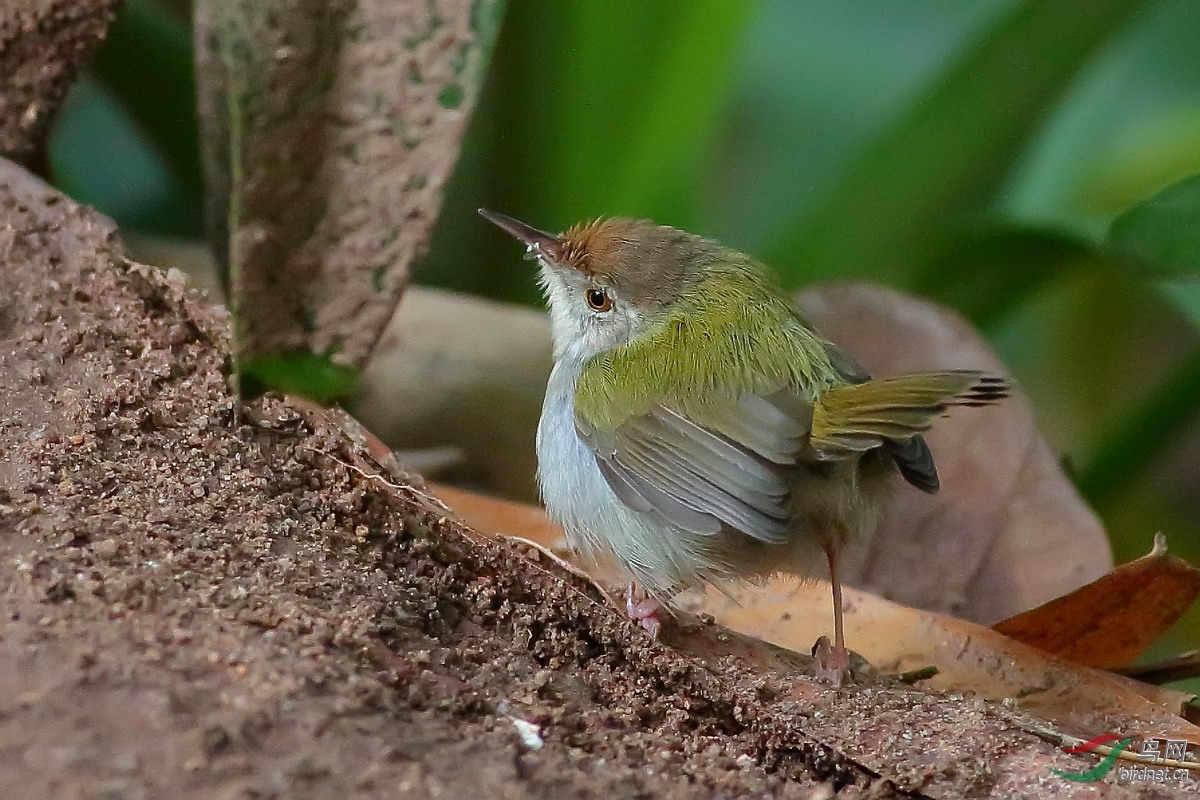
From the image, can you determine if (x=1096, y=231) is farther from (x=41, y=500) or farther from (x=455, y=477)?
(x=41, y=500)

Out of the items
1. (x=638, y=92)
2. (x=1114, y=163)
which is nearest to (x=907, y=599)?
(x=638, y=92)

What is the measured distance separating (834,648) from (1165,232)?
113 centimetres

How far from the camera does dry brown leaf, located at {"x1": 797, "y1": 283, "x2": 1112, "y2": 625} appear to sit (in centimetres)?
244

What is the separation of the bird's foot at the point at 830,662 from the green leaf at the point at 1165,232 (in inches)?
41.4

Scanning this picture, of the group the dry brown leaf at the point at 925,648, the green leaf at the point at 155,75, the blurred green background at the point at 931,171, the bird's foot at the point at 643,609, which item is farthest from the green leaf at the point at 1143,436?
the green leaf at the point at 155,75

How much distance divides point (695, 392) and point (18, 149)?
61.4 inches

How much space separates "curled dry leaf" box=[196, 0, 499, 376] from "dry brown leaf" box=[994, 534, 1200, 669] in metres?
1.46

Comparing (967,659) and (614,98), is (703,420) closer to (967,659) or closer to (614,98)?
(967,659)

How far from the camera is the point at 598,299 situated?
2.45 m

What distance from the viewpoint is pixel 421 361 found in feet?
9.46

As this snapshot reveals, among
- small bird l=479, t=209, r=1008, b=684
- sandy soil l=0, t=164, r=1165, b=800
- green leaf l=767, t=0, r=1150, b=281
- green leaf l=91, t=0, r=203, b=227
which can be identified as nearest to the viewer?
sandy soil l=0, t=164, r=1165, b=800

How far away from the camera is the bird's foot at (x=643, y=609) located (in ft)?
6.03

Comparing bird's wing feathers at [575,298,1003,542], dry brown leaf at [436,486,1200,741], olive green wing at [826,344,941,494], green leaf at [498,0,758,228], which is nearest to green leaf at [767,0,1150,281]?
green leaf at [498,0,758,228]

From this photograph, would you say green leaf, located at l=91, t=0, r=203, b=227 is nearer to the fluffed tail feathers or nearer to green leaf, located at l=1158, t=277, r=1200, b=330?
the fluffed tail feathers
